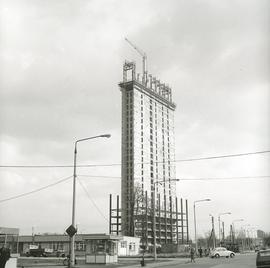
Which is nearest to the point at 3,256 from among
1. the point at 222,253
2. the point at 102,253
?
the point at 102,253

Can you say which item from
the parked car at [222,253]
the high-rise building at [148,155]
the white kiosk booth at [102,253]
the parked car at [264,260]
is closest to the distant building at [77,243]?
the white kiosk booth at [102,253]

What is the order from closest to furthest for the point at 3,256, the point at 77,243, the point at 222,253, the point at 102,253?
the point at 3,256 → the point at 102,253 → the point at 222,253 → the point at 77,243

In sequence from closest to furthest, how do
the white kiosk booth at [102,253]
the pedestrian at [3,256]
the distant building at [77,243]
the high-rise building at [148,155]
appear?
the pedestrian at [3,256]
the white kiosk booth at [102,253]
the distant building at [77,243]
the high-rise building at [148,155]

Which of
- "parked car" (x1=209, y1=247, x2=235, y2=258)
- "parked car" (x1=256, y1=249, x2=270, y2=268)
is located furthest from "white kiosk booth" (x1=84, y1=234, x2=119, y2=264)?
"parked car" (x1=209, y1=247, x2=235, y2=258)

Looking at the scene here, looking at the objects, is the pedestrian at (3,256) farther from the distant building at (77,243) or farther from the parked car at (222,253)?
the parked car at (222,253)

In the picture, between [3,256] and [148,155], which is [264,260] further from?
[148,155]

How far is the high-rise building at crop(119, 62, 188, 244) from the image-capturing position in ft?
550

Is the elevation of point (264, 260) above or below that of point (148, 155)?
below

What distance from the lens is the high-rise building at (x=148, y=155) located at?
16750 centimetres

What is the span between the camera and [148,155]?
17738 centimetres

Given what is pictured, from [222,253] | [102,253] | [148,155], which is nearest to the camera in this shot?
[102,253]

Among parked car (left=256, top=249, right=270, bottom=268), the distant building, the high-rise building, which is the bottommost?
parked car (left=256, top=249, right=270, bottom=268)

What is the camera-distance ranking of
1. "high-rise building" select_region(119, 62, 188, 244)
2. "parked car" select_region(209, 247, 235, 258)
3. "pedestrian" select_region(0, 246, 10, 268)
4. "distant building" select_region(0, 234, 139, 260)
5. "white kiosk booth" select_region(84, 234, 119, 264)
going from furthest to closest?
"high-rise building" select_region(119, 62, 188, 244)
"distant building" select_region(0, 234, 139, 260)
"parked car" select_region(209, 247, 235, 258)
"white kiosk booth" select_region(84, 234, 119, 264)
"pedestrian" select_region(0, 246, 10, 268)

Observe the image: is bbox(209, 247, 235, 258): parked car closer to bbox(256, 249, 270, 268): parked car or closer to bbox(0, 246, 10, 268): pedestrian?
bbox(256, 249, 270, 268): parked car
